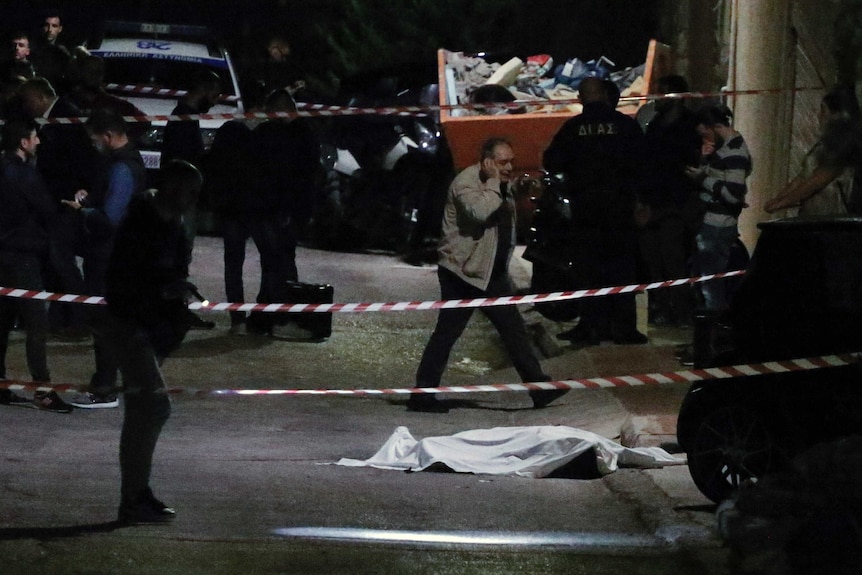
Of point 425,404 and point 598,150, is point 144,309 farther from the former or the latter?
point 598,150

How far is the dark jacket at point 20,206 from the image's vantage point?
9.33 metres

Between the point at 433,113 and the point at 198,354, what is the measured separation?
5.40 m

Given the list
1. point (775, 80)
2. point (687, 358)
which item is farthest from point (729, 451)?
point (775, 80)

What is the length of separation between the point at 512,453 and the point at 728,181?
3.35 m

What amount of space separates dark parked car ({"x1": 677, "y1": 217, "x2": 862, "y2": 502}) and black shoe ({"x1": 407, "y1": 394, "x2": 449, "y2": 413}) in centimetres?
275

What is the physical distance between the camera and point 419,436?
29.8 ft

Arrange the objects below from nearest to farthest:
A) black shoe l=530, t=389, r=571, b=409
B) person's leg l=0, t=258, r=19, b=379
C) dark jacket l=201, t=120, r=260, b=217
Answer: person's leg l=0, t=258, r=19, b=379, black shoe l=530, t=389, r=571, b=409, dark jacket l=201, t=120, r=260, b=217

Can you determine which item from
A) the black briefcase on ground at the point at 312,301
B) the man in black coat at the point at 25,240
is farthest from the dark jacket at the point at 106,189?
the black briefcase on ground at the point at 312,301

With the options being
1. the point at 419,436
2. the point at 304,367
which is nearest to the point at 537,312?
the point at 304,367

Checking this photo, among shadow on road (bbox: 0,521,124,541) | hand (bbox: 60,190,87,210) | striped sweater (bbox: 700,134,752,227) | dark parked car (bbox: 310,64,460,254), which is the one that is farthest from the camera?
dark parked car (bbox: 310,64,460,254)

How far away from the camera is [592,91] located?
1099 cm

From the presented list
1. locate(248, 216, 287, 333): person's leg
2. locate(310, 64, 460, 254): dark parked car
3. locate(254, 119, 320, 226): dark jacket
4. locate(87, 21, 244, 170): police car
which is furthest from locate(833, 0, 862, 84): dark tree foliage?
locate(87, 21, 244, 170): police car

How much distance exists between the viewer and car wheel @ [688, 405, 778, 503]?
701cm

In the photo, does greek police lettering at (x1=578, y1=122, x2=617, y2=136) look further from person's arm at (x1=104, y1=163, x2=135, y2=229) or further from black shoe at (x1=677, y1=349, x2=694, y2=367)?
person's arm at (x1=104, y1=163, x2=135, y2=229)
